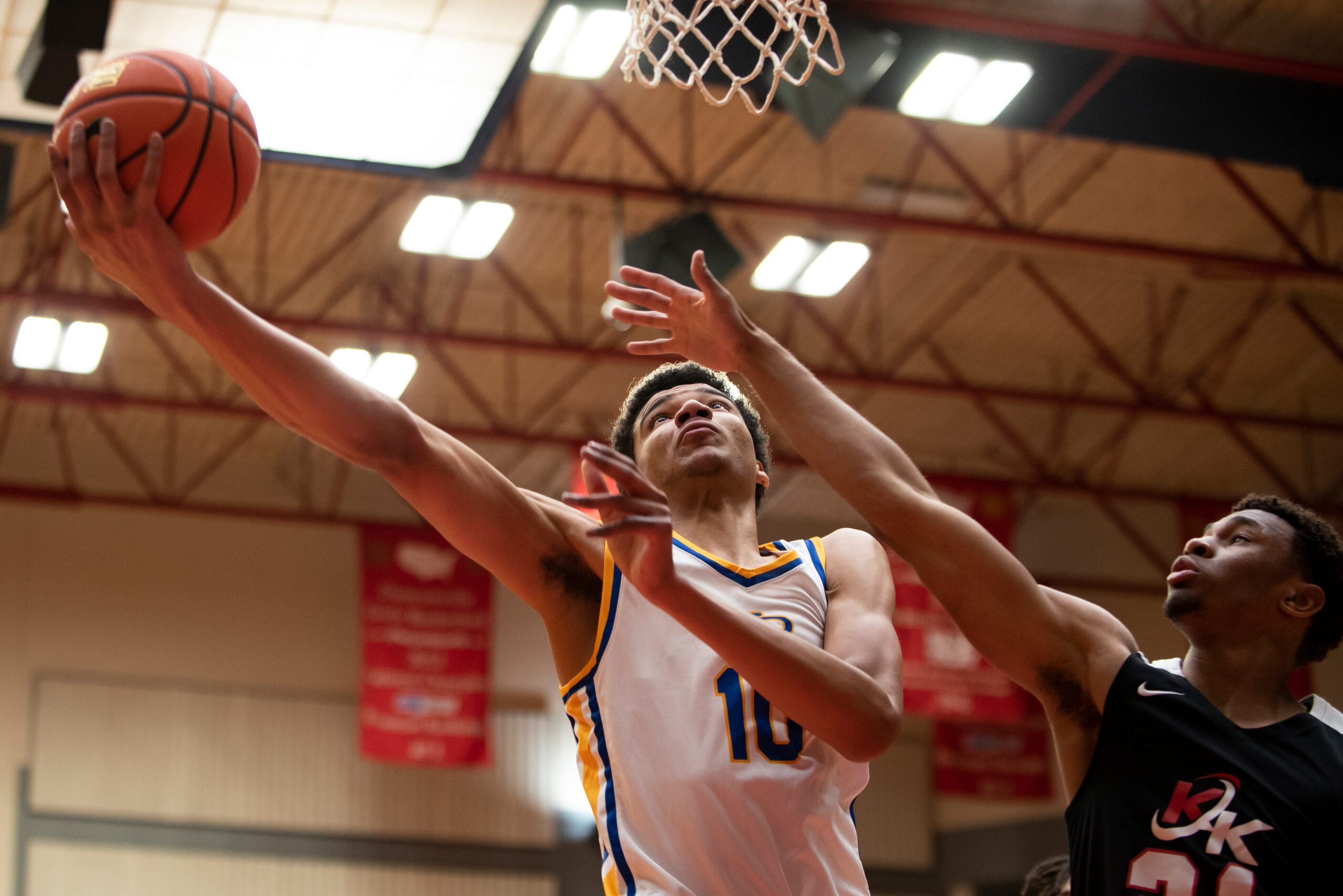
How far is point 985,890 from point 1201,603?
56.0ft

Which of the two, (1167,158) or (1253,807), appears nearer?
(1253,807)

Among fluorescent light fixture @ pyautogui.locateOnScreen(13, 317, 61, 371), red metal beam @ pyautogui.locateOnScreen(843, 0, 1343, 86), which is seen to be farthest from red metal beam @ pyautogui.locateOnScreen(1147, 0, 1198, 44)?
fluorescent light fixture @ pyautogui.locateOnScreen(13, 317, 61, 371)

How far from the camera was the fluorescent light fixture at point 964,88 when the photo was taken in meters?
9.79

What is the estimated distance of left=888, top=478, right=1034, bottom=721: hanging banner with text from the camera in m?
14.8

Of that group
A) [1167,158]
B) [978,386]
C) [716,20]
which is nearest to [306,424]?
[716,20]

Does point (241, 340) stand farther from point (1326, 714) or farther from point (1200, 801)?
point (1326, 714)

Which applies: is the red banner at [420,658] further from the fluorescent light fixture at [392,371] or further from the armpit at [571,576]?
the armpit at [571,576]

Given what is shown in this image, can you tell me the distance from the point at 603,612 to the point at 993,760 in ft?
53.4

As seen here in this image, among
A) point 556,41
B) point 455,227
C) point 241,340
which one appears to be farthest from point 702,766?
point 455,227

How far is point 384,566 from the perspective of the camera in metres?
15.9

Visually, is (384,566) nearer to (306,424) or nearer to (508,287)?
(508,287)

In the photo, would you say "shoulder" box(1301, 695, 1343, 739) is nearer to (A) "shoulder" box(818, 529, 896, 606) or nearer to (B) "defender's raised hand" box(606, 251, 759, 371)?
(A) "shoulder" box(818, 529, 896, 606)

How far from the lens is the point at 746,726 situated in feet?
10.0

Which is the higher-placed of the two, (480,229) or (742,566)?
(480,229)
